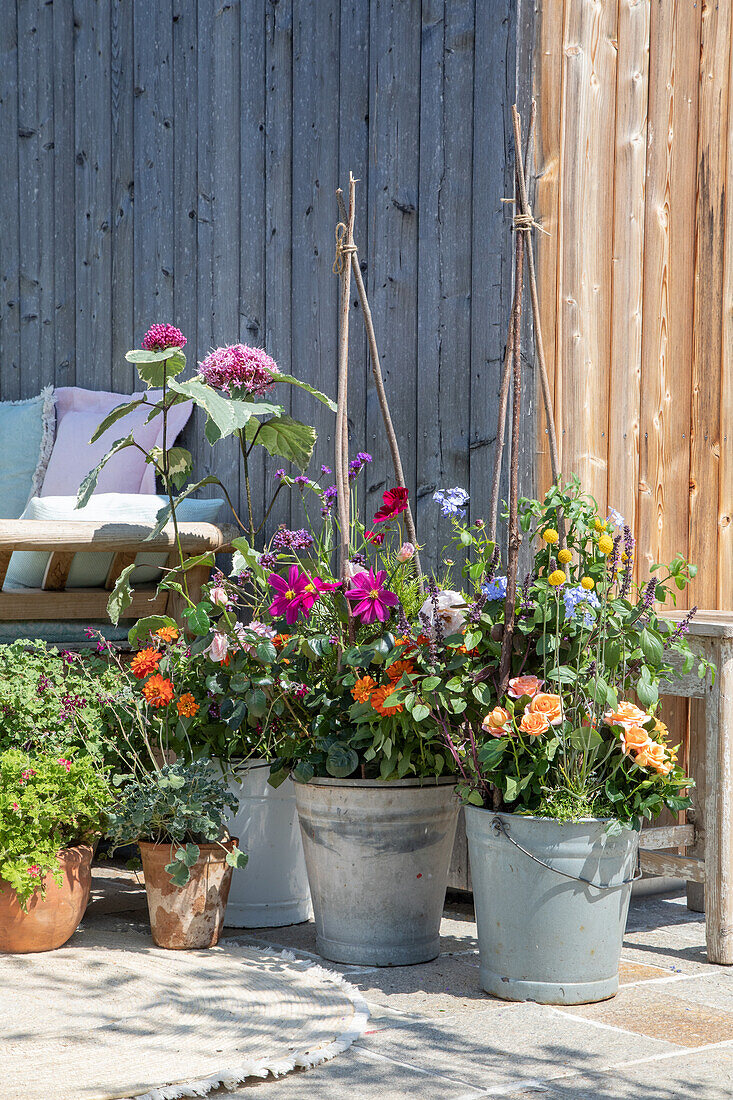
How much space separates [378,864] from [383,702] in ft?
1.19

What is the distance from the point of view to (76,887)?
8.20 ft

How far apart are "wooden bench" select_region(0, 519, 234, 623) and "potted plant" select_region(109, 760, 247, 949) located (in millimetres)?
673

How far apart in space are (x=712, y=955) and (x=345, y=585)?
109 centimetres

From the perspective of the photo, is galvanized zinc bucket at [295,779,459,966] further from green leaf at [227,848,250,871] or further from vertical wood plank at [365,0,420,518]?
vertical wood plank at [365,0,420,518]

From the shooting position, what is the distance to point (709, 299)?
325cm

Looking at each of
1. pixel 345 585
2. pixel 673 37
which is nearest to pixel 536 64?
pixel 673 37

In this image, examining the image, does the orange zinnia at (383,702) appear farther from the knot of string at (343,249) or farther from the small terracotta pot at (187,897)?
the knot of string at (343,249)

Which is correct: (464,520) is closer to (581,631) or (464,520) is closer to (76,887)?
(581,631)

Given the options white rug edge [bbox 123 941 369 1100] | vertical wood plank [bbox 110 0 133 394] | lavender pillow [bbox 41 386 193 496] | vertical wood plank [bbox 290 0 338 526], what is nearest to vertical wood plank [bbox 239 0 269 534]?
vertical wood plank [bbox 290 0 338 526]

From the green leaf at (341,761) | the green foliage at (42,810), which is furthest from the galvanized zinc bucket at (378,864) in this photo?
the green foliage at (42,810)

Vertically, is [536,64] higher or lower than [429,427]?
higher

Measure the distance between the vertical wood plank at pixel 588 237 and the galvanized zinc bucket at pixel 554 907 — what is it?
3.13ft

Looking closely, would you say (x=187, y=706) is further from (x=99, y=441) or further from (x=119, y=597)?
(x=99, y=441)

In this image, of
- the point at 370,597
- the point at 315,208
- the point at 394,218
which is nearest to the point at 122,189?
the point at 315,208
